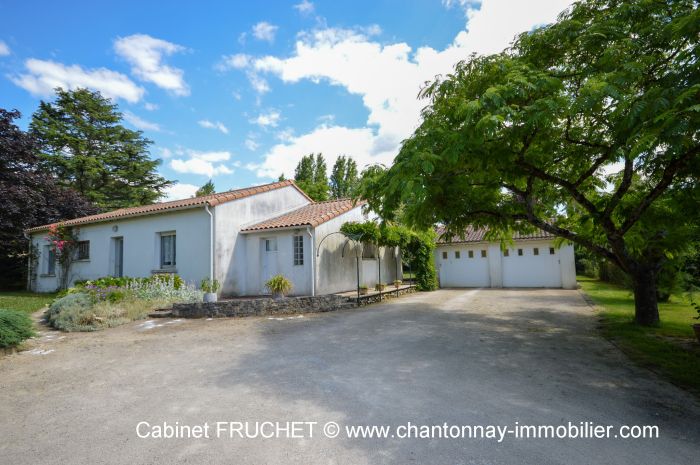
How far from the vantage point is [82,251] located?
16531mm

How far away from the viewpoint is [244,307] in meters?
10.5

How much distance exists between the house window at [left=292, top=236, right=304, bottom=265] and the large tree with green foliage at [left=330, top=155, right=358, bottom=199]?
28.6 meters

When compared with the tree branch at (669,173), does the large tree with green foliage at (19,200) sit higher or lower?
higher

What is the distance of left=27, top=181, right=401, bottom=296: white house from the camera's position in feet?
41.0

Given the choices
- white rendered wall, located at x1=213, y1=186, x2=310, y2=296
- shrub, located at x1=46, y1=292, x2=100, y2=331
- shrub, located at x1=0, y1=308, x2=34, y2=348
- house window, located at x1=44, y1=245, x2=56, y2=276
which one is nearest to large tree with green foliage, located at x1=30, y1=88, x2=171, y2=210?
house window, located at x1=44, y1=245, x2=56, y2=276

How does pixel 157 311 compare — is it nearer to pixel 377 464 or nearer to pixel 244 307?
pixel 244 307

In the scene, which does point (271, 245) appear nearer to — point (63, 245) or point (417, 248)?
point (417, 248)

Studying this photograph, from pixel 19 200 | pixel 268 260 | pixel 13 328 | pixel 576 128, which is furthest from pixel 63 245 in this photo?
pixel 576 128

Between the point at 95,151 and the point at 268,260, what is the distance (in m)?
26.4

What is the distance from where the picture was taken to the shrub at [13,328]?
A: 632cm

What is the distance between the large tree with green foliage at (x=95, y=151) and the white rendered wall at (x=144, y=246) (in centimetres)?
1311

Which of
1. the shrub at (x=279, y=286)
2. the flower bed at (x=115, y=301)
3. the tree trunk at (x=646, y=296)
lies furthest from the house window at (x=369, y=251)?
the tree trunk at (x=646, y=296)

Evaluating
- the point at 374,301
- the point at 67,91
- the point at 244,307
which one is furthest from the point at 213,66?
the point at 67,91

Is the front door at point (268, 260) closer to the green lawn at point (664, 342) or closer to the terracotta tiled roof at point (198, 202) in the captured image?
the terracotta tiled roof at point (198, 202)
